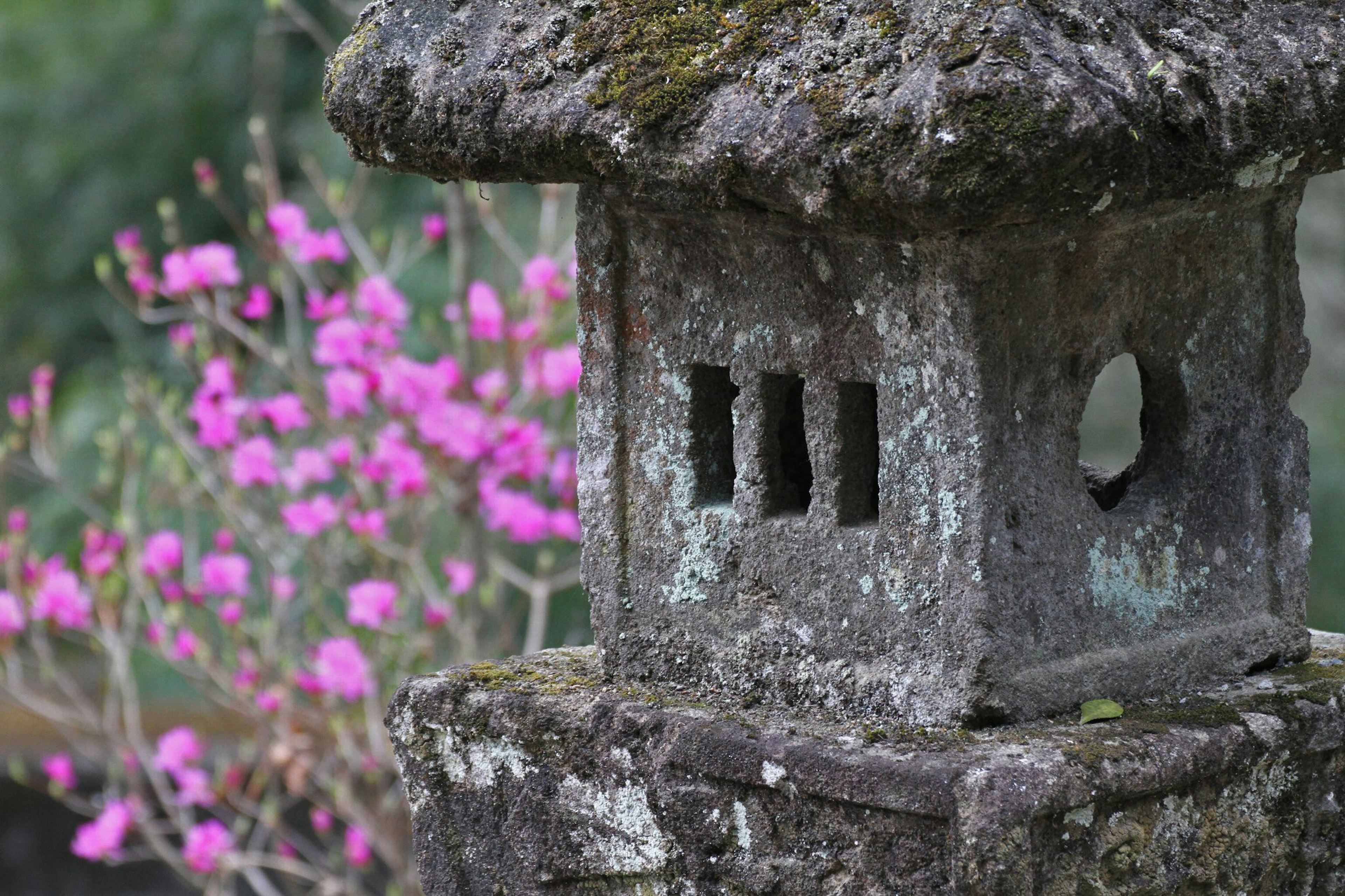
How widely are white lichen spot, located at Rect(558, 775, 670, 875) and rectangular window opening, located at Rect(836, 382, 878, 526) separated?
1.45ft

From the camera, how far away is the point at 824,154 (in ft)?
5.10

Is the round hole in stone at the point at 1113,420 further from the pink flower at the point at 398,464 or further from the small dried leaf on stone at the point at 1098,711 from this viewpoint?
the small dried leaf on stone at the point at 1098,711

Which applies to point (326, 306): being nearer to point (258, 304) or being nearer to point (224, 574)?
point (258, 304)

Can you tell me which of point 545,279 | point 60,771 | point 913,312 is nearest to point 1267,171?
point 913,312

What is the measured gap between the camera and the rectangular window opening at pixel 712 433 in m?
2.02

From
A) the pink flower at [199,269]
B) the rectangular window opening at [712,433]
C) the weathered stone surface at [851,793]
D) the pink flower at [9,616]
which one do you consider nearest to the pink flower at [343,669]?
the pink flower at [9,616]

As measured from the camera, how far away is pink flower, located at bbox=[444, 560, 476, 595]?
3.64m

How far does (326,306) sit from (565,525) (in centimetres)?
78

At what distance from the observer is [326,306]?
3.61m

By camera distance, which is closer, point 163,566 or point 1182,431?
point 1182,431

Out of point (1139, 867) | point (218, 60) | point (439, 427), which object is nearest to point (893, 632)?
point (1139, 867)

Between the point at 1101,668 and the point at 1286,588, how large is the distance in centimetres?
42

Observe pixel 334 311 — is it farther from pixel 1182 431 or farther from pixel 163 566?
pixel 1182 431

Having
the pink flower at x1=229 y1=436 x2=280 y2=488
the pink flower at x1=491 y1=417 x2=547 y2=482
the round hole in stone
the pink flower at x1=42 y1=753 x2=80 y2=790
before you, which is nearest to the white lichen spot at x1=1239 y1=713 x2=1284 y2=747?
the pink flower at x1=491 y1=417 x2=547 y2=482
